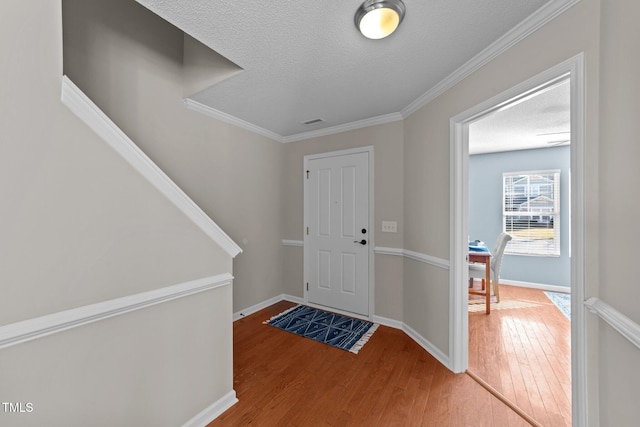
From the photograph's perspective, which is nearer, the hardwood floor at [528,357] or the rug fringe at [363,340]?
the hardwood floor at [528,357]

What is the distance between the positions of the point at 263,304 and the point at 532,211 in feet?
16.0

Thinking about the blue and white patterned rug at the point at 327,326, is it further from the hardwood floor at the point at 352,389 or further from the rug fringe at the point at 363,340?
the hardwood floor at the point at 352,389

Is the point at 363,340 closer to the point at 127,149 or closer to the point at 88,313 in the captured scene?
the point at 88,313

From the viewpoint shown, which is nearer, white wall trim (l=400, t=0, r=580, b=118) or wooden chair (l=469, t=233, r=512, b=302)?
white wall trim (l=400, t=0, r=580, b=118)

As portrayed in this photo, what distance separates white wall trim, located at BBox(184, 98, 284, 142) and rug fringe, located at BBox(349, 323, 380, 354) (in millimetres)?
2791

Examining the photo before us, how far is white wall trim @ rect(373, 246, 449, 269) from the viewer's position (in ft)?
7.25

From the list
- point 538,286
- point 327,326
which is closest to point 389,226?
point 327,326

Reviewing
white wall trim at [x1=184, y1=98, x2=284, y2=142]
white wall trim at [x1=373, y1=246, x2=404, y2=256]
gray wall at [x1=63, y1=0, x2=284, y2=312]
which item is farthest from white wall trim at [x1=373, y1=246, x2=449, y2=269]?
white wall trim at [x1=184, y1=98, x2=284, y2=142]

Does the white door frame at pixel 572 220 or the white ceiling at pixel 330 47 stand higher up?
the white ceiling at pixel 330 47

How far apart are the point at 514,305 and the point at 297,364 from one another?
3.27 m

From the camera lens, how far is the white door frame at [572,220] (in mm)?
1156

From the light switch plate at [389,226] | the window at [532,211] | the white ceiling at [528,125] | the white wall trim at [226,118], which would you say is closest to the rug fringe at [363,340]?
the light switch plate at [389,226]

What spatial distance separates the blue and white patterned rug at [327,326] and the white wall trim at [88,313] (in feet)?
5.05

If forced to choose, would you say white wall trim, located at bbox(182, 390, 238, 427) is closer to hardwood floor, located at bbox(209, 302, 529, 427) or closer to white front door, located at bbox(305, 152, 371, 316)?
hardwood floor, located at bbox(209, 302, 529, 427)
